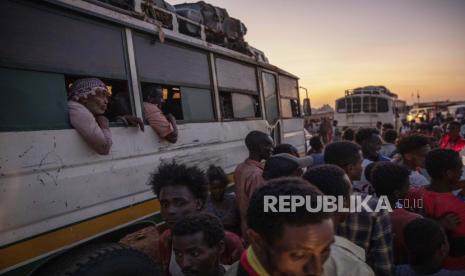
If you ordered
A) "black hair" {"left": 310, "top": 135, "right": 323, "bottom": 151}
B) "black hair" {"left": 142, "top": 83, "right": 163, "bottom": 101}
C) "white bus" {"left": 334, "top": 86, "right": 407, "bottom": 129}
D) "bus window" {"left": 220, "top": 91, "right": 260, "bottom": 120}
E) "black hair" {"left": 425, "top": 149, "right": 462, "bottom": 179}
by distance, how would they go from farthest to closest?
"white bus" {"left": 334, "top": 86, "right": 407, "bottom": 129}
"black hair" {"left": 310, "top": 135, "right": 323, "bottom": 151}
"bus window" {"left": 220, "top": 91, "right": 260, "bottom": 120}
"black hair" {"left": 142, "top": 83, "right": 163, "bottom": 101}
"black hair" {"left": 425, "top": 149, "right": 462, "bottom": 179}

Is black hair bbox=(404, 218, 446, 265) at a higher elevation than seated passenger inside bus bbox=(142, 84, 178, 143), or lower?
lower

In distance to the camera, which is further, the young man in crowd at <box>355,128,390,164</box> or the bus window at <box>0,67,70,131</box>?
the young man in crowd at <box>355,128,390,164</box>

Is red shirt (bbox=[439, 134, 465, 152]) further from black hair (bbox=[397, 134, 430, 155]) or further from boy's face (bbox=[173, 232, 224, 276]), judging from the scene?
boy's face (bbox=[173, 232, 224, 276])

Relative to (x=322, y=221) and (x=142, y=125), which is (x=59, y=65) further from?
(x=322, y=221)

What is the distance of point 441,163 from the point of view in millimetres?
2627

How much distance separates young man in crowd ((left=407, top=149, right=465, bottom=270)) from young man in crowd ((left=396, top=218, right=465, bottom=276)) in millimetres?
365

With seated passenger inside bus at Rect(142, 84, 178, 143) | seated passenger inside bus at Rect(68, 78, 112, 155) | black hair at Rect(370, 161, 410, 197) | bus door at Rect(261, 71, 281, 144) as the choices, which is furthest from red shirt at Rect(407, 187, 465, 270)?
bus door at Rect(261, 71, 281, 144)

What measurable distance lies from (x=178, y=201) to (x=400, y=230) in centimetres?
143

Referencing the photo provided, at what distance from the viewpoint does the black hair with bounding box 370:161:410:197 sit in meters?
2.39

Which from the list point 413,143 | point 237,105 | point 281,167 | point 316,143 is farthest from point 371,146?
point 281,167

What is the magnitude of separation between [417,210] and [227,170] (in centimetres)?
225

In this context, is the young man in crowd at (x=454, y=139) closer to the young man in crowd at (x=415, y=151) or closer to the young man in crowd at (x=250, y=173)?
the young man in crowd at (x=415, y=151)

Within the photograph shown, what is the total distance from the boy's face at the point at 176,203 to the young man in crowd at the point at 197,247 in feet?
1.36

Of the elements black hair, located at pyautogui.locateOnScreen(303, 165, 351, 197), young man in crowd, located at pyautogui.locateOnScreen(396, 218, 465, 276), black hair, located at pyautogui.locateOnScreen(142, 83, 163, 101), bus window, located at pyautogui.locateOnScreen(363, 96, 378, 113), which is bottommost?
young man in crowd, located at pyautogui.locateOnScreen(396, 218, 465, 276)
